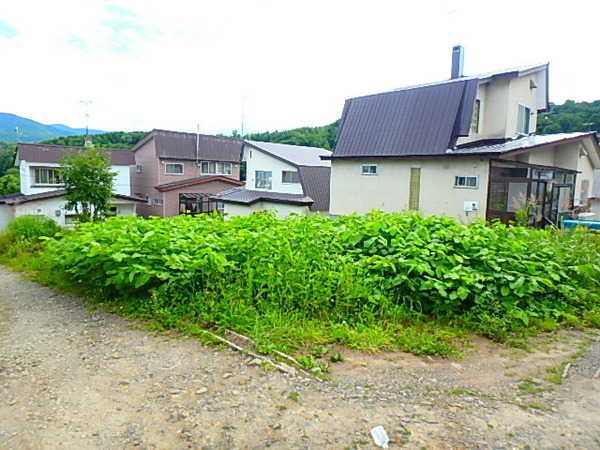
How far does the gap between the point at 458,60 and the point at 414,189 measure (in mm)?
5712

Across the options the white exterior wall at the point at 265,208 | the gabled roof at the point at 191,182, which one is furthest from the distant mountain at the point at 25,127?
the white exterior wall at the point at 265,208

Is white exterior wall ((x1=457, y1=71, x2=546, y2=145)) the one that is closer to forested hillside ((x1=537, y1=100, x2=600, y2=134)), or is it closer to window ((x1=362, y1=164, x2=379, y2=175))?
window ((x1=362, y1=164, x2=379, y2=175))

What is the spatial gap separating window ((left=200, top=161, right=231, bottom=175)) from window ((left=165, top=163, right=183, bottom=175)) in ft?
4.54

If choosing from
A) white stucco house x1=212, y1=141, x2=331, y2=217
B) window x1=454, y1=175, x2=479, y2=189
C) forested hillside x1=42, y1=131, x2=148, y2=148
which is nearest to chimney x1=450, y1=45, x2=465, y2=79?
window x1=454, y1=175, x2=479, y2=189

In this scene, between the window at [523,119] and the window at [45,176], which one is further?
the window at [45,176]

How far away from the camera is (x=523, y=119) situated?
12.6m

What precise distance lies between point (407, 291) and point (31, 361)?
3.11 metres

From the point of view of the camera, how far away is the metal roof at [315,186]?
52.0 ft

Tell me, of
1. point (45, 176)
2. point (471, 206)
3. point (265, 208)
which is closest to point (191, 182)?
point (45, 176)

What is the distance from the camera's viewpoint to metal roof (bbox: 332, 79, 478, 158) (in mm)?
10812

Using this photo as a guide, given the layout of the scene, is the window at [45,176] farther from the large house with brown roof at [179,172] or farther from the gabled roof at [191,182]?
the gabled roof at [191,182]

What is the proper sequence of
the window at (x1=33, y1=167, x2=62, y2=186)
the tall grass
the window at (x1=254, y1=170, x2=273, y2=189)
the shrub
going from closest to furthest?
1. the tall grass
2. the shrub
3. the window at (x1=254, y1=170, x2=273, y2=189)
4. the window at (x1=33, y1=167, x2=62, y2=186)

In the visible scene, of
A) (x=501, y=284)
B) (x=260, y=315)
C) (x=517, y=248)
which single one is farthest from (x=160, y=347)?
(x=517, y=248)

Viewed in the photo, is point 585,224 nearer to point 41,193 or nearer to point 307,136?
point 41,193
